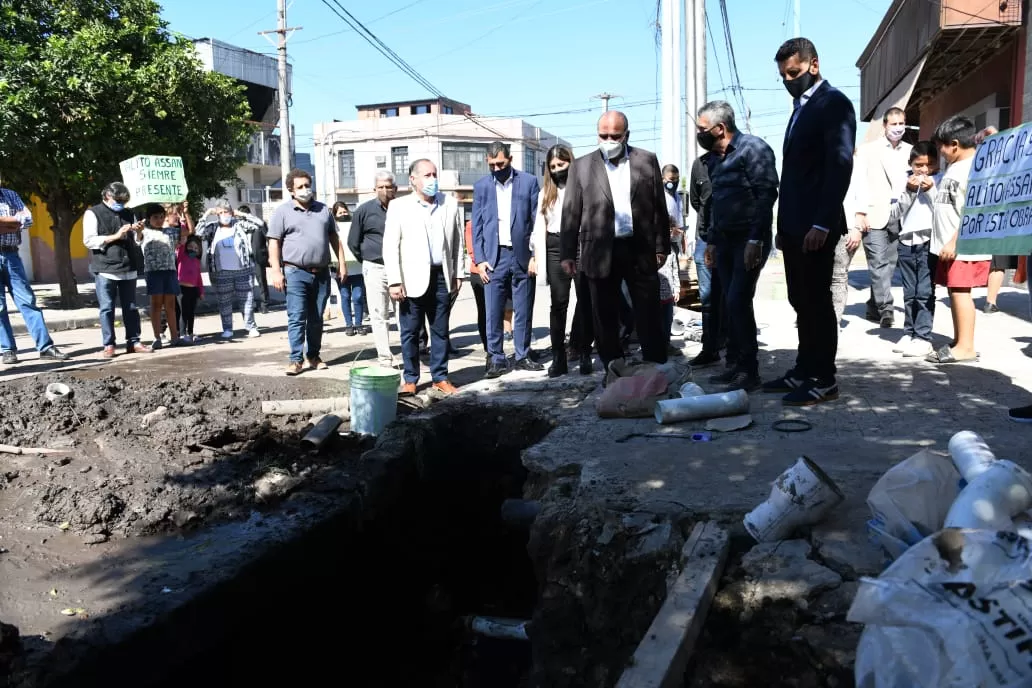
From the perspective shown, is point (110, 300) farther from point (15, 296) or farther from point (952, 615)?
point (952, 615)

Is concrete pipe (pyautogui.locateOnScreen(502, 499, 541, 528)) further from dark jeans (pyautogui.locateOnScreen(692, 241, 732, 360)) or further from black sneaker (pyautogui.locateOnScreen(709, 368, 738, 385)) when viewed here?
dark jeans (pyautogui.locateOnScreen(692, 241, 732, 360))

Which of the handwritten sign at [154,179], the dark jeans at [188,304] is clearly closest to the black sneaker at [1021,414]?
the dark jeans at [188,304]

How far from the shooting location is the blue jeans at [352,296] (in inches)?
409

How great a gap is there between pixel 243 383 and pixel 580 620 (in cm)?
474

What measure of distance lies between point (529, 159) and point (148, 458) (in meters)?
56.8

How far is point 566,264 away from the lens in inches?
229

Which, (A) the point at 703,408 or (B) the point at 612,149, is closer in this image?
(A) the point at 703,408

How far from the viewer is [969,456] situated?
2668 millimetres

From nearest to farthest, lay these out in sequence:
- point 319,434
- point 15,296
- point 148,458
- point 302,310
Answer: point 148,458 < point 319,434 < point 302,310 < point 15,296

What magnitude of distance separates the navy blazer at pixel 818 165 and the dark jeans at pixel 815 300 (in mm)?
94

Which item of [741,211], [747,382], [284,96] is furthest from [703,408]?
[284,96]

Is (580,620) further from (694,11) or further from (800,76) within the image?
(694,11)

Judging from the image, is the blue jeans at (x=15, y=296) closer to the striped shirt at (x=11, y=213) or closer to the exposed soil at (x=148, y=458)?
the striped shirt at (x=11, y=213)

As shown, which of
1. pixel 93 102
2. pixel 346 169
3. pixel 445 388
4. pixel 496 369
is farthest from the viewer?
pixel 346 169
